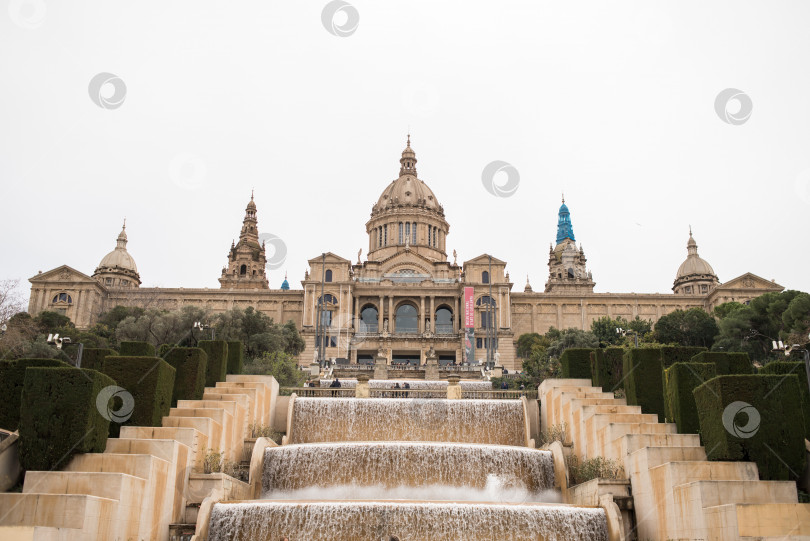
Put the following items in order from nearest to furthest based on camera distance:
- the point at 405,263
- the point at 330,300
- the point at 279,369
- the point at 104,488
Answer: the point at 104,488 < the point at 279,369 < the point at 330,300 < the point at 405,263

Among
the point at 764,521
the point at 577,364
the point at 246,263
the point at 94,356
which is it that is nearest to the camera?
the point at 764,521

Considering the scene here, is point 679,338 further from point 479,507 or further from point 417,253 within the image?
point 479,507

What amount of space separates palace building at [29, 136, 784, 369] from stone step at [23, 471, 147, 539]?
5505 cm

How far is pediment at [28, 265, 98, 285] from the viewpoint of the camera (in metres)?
84.2

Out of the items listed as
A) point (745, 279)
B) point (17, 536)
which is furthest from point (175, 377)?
point (745, 279)

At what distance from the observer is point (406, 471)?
71.8ft

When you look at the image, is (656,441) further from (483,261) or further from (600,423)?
(483,261)

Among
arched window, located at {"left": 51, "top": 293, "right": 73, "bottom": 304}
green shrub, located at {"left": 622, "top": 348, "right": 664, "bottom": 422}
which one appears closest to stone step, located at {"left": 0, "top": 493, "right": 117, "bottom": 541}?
green shrub, located at {"left": 622, "top": 348, "right": 664, "bottom": 422}

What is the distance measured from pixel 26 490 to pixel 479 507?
9673 millimetres

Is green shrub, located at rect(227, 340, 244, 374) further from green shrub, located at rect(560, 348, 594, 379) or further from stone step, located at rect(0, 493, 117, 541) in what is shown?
stone step, located at rect(0, 493, 117, 541)

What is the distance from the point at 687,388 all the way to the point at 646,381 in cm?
359

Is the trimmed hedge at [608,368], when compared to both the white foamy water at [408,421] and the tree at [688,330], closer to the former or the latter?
the white foamy water at [408,421]

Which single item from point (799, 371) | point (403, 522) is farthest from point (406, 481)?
point (799, 371)

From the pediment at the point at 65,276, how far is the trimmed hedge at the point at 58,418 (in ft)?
236
